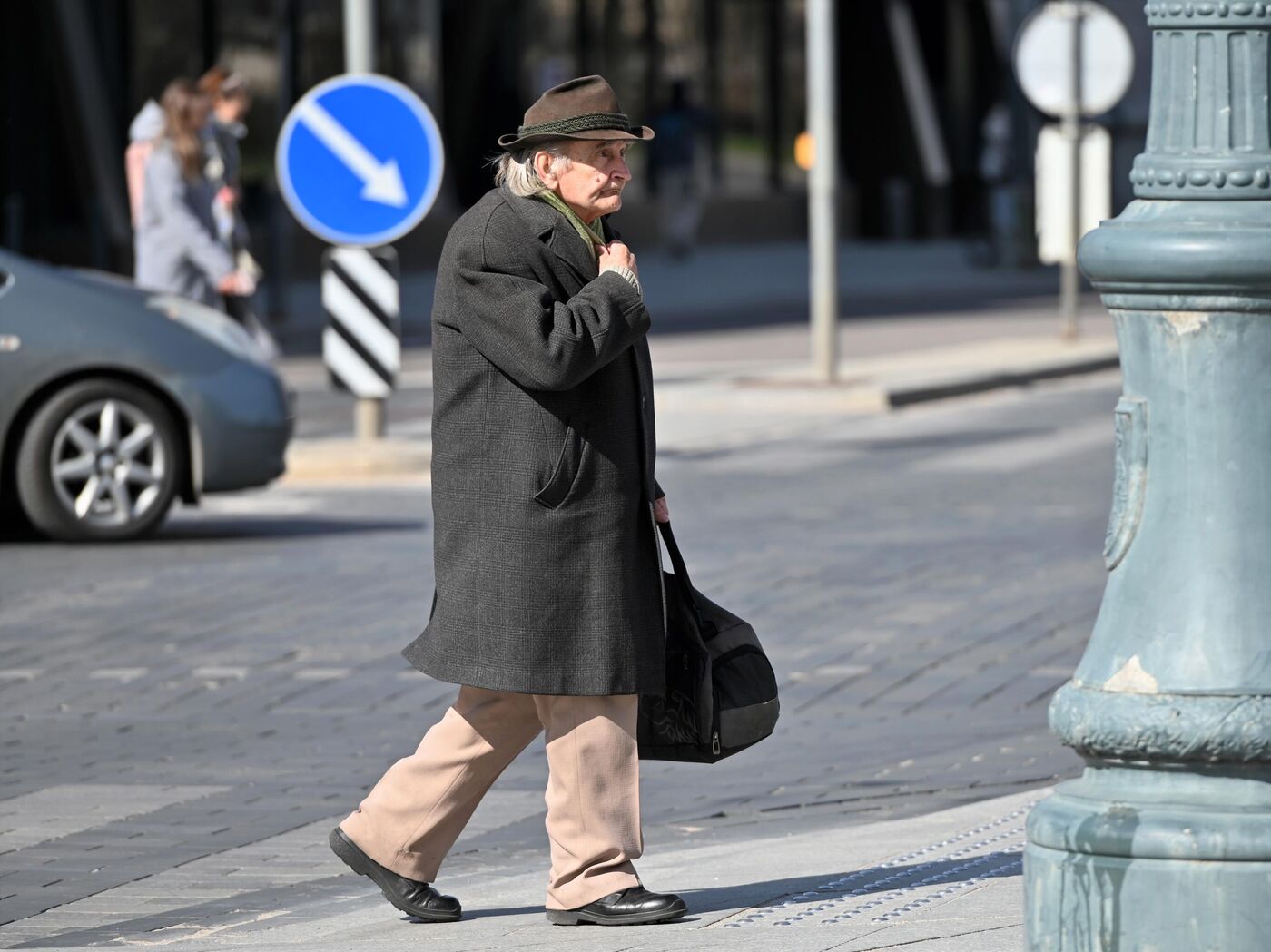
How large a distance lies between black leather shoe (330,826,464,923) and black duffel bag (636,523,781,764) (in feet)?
1.62

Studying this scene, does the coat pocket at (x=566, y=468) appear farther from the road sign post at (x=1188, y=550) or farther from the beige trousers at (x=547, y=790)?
the road sign post at (x=1188, y=550)

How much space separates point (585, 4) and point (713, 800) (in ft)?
105

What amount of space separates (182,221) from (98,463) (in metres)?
2.79

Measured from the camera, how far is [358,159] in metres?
14.1

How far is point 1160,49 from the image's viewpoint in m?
4.29

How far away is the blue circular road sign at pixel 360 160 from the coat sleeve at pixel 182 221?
645 millimetres

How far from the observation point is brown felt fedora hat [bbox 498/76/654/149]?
5.44 metres

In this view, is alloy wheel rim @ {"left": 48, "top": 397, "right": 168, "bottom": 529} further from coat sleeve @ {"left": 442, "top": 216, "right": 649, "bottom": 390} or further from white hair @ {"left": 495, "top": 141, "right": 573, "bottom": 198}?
coat sleeve @ {"left": 442, "top": 216, "right": 649, "bottom": 390}

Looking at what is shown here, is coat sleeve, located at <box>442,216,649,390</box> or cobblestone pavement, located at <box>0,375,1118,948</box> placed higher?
coat sleeve, located at <box>442,216,649,390</box>

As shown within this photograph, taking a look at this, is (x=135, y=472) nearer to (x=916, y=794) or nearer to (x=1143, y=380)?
(x=916, y=794)

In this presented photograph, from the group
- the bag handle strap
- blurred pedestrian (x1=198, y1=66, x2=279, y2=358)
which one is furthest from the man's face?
blurred pedestrian (x1=198, y1=66, x2=279, y2=358)

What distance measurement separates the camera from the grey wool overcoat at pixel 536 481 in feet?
17.7

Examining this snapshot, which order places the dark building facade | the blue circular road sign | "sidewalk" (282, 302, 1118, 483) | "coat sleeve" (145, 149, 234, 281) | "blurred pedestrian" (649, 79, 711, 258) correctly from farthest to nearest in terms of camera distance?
"blurred pedestrian" (649, 79, 711, 258) → the dark building facade → "sidewalk" (282, 302, 1118, 483) → "coat sleeve" (145, 149, 234, 281) → the blue circular road sign

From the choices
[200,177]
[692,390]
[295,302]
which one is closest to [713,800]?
[200,177]
